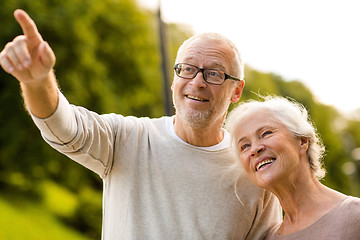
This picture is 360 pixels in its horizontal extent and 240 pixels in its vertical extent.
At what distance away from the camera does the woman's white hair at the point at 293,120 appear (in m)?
2.61

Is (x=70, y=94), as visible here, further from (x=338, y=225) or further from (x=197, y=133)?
(x=338, y=225)

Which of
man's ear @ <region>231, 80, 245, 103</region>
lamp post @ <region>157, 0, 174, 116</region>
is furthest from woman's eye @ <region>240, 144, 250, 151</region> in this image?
lamp post @ <region>157, 0, 174, 116</region>

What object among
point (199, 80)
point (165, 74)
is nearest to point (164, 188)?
point (199, 80)

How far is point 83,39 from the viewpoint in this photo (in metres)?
14.3

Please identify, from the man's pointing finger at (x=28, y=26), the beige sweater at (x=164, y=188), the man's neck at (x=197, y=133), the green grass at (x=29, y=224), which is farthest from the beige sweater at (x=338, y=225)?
the green grass at (x=29, y=224)

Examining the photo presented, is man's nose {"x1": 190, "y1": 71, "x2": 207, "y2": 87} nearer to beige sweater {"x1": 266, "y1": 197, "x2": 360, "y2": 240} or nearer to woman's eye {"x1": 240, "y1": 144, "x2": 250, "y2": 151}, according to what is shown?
woman's eye {"x1": 240, "y1": 144, "x2": 250, "y2": 151}

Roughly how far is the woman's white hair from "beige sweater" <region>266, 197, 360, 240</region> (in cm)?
33

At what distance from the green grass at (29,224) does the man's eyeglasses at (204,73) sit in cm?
959

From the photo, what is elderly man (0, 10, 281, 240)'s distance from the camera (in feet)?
8.45

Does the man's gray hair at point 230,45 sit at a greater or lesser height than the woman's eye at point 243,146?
greater

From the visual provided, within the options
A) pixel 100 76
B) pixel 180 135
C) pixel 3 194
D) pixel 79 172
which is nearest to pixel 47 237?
pixel 3 194

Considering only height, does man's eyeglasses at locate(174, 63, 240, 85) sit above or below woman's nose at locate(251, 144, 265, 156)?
above

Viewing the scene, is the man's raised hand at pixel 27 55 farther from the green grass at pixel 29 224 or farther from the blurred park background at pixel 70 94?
the green grass at pixel 29 224

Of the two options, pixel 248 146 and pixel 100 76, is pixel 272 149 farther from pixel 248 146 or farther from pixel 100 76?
pixel 100 76
